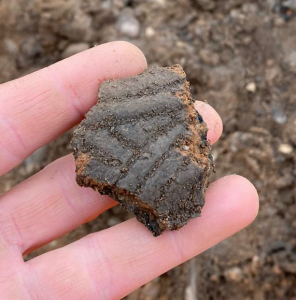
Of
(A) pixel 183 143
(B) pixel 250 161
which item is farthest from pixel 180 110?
(B) pixel 250 161

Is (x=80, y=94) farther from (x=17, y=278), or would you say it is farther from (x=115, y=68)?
(x=17, y=278)

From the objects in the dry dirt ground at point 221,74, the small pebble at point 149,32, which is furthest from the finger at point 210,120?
the small pebble at point 149,32

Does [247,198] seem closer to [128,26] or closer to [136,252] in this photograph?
[136,252]

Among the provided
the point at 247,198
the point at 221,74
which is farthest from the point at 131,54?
the point at 247,198

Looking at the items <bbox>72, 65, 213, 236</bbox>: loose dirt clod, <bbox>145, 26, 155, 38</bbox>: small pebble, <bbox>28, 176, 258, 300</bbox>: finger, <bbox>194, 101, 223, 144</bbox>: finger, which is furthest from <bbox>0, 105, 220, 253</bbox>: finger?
<bbox>145, 26, 155, 38</bbox>: small pebble

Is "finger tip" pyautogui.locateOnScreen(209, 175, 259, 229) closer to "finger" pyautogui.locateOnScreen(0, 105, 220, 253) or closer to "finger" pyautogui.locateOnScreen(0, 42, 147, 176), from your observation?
"finger" pyautogui.locateOnScreen(0, 105, 220, 253)

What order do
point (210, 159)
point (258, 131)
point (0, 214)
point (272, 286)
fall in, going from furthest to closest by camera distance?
point (258, 131)
point (272, 286)
point (0, 214)
point (210, 159)

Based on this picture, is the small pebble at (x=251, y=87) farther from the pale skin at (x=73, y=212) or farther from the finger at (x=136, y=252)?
the finger at (x=136, y=252)
